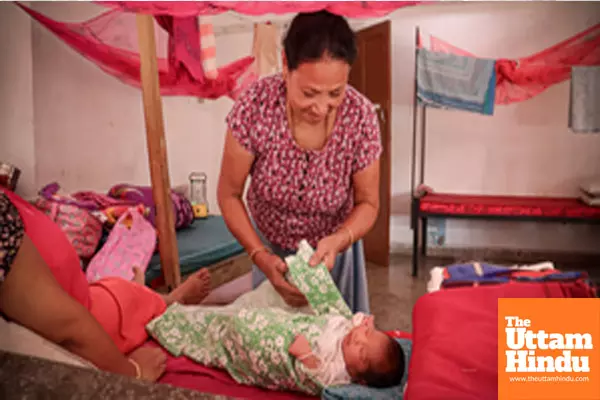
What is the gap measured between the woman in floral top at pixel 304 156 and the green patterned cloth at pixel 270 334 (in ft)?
0.14

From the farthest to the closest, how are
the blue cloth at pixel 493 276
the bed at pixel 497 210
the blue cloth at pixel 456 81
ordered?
the blue cloth at pixel 456 81 → the bed at pixel 497 210 → the blue cloth at pixel 493 276

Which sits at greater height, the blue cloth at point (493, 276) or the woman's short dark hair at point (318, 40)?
the woman's short dark hair at point (318, 40)

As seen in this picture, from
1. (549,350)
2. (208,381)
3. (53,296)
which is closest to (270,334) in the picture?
(208,381)

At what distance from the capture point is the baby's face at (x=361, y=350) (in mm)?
1032

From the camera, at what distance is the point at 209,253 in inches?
54.1

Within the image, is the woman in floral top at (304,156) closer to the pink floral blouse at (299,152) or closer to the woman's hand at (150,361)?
the pink floral blouse at (299,152)

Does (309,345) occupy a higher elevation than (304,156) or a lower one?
lower

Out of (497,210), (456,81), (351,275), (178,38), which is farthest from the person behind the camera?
(456,81)

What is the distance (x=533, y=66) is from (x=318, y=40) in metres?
1.11

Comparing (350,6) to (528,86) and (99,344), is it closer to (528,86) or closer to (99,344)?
(99,344)

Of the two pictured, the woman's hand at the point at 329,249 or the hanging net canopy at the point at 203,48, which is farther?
the hanging net canopy at the point at 203,48

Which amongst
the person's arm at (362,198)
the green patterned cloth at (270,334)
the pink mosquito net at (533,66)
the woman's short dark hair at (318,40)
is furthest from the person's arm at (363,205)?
the pink mosquito net at (533,66)

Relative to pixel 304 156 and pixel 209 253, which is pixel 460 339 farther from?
pixel 209 253

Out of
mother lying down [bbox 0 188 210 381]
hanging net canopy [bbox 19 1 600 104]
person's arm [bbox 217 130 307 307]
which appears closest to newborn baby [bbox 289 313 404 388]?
person's arm [bbox 217 130 307 307]
